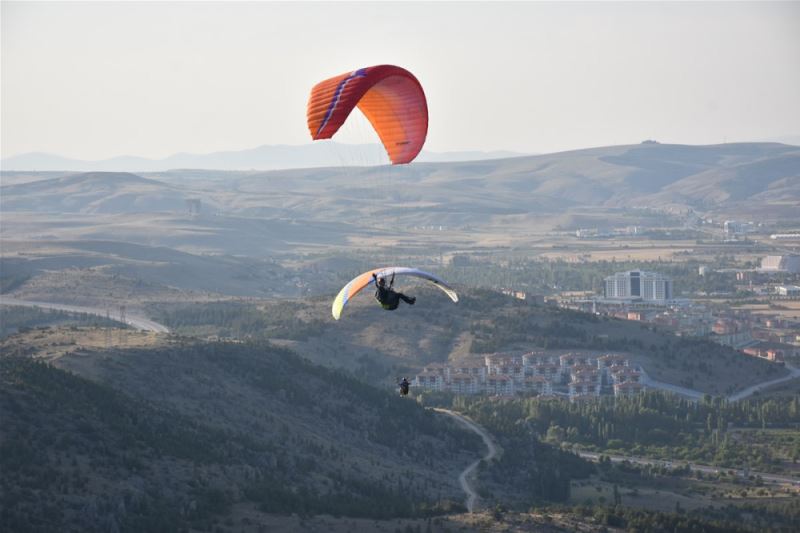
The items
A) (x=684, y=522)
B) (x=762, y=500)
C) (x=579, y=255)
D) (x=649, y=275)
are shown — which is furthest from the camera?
(x=579, y=255)

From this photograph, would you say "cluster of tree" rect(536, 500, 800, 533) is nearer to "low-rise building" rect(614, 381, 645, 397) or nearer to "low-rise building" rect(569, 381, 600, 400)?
"low-rise building" rect(614, 381, 645, 397)

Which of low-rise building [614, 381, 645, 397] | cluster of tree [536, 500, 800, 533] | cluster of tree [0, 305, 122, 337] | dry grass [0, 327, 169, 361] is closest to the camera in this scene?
cluster of tree [536, 500, 800, 533]

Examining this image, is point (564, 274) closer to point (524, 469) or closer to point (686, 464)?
point (686, 464)

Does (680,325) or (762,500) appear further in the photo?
(680,325)

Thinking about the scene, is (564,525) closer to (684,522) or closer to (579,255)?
(684,522)

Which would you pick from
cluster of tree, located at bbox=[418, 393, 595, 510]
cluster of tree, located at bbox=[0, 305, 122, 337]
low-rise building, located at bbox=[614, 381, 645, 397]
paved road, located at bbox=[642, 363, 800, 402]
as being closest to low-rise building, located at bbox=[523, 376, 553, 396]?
low-rise building, located at bbox=[614, 381, 645, 397]

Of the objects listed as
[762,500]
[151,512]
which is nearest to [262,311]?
[762,500]
